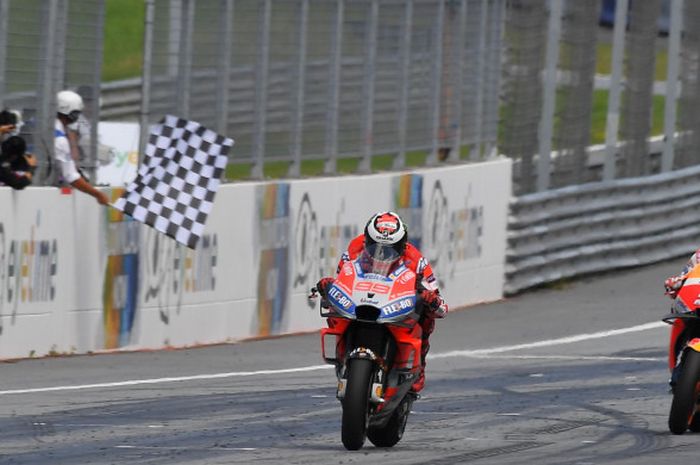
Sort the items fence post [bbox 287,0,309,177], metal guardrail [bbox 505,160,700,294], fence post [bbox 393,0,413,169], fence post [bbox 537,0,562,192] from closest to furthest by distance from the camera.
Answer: fence post [bbox 287,0,309,177] → fence post [bbox 393,0,413,169] → metal guardrail [bbox 505,160,700,294] → fence post [bbox 537,0,562,192]

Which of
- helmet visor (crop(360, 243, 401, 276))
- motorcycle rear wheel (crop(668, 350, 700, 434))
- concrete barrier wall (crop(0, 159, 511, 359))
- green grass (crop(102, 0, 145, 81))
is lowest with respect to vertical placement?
concrete barrier wall (crop(0, 159, 511, 359))

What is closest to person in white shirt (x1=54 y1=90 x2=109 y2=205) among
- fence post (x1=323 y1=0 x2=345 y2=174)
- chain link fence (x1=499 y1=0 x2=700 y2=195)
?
fence post (x1=323 y1=0 x2=345 y2=174)

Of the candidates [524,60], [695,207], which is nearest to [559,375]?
[524,60]

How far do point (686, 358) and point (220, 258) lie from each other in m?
6.66

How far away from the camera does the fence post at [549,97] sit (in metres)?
21.6

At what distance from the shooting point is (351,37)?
1838 cm

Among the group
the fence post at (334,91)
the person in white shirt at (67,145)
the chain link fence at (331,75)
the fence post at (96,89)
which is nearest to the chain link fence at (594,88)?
the chain link fence at (331,75)

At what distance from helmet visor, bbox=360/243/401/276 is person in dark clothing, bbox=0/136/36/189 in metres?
4.51

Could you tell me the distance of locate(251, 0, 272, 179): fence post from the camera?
1691 cm

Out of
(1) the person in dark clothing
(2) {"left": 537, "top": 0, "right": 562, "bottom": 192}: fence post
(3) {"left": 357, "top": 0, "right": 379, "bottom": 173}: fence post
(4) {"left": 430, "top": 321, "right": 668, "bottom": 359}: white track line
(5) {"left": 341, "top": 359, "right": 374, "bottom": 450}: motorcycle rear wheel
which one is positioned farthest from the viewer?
(2) {"left": 537, "top": 0, "right": 562, "bottom": 192}: fence post

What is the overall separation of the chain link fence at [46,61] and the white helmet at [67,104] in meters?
0.07

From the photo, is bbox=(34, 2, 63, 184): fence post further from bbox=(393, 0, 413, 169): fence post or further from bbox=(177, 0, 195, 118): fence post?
bbox=(393, 0, 413, 169): fence post

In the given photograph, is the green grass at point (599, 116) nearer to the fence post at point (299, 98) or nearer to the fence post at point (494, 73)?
the fence post at point (494, 73)

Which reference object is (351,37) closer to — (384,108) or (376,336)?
(384,108)
